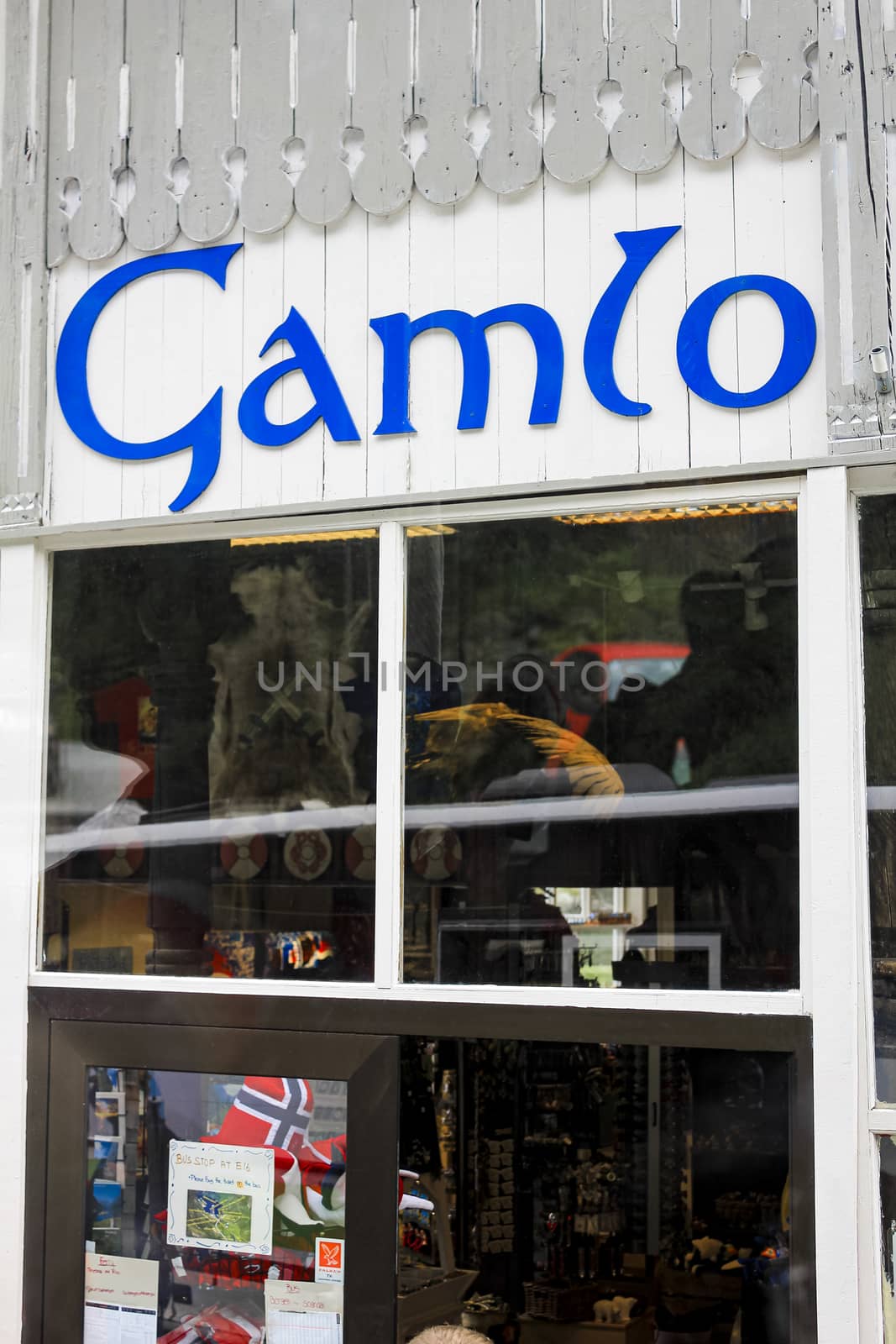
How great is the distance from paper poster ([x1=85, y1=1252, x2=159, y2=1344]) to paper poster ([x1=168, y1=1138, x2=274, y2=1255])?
0.13 meters

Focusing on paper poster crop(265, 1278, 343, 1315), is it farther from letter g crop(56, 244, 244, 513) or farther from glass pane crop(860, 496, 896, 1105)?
letter g crop(56, 244, 244, 513)

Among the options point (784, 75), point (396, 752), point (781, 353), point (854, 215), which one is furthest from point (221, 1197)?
point (784, 75)

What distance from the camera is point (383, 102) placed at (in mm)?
3373

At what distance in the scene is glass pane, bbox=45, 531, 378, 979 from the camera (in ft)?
12.0

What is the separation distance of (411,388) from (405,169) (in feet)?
1.87

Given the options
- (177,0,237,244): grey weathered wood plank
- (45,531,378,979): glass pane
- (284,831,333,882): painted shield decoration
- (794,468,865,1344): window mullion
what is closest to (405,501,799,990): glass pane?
(794,468,865,1344): window mullion

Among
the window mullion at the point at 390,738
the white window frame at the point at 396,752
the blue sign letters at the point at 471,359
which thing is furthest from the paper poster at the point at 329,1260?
the blue sign letters at the point at 471,359

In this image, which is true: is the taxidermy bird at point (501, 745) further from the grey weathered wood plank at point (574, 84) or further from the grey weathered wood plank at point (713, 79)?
the grey weathered wood plank at point (713, 79)

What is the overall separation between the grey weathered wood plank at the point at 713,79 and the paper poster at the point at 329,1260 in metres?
2.75

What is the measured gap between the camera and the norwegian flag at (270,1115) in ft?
10.8

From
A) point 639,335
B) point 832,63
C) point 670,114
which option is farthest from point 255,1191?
point 832,63

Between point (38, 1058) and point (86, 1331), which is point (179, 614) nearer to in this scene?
point (38, 1058)

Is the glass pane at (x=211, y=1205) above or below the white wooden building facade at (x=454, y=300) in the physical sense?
below

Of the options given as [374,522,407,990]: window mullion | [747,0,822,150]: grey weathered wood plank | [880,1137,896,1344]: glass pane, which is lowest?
[880,1137,896,1344]: glass pane
